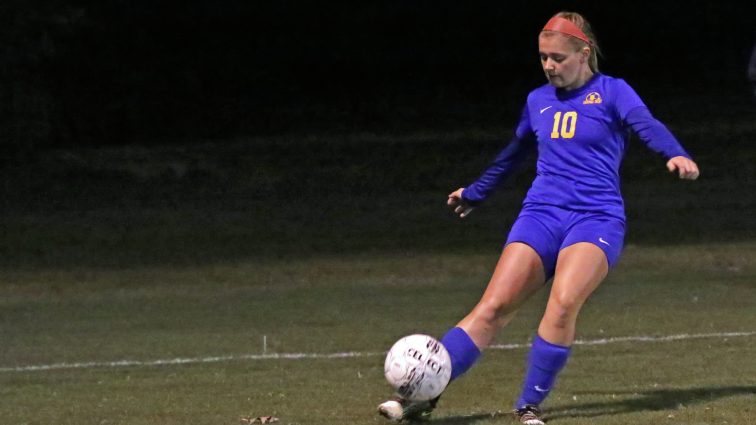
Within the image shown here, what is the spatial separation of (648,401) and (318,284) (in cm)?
734

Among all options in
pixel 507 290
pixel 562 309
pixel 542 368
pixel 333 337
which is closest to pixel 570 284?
pixel 562 309

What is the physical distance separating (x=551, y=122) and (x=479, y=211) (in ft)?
41.1

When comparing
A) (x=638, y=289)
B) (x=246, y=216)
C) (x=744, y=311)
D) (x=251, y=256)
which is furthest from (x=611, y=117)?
(x=246, y=216)

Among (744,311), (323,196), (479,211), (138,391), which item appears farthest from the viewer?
(323,196)

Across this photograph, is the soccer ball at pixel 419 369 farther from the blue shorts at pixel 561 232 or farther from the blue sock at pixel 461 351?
the blue shorts at pixel 561 232

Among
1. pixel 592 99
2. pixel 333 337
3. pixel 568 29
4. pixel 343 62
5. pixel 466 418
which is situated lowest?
pixel 343 62

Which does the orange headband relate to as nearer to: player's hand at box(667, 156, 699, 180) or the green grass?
player's hand at box(667, 156, 699, 180)

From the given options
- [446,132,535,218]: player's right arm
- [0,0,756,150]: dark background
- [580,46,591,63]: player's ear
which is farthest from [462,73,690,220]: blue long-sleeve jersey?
[0,0,756,150]: dark background

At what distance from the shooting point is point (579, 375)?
861cm

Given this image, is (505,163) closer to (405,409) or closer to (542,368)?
(542,368)

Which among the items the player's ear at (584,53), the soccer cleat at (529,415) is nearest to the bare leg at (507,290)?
the soccer cleat at (529,415)

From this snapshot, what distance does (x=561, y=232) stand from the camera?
6715 millimetres

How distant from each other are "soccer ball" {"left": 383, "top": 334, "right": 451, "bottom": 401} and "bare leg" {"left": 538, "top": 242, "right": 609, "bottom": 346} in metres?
0.50

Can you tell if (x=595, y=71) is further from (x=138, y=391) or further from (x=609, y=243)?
(x=138, y=391)
